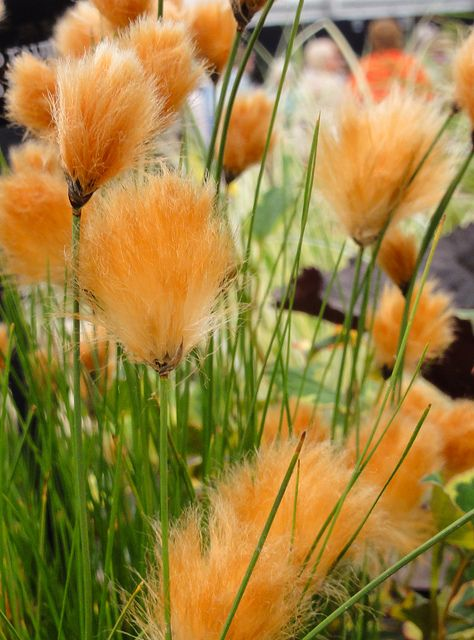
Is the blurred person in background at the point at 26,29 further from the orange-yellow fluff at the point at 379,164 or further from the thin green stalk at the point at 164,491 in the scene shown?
the thin green stalk at the point at 164,491

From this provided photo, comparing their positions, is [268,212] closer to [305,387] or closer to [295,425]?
[305,387]

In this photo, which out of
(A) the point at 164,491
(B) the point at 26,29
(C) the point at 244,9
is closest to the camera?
(A) the point at 164,491

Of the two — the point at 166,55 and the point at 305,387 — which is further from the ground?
the point at 166,55

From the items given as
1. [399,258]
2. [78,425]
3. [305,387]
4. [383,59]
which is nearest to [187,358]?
[78,425]

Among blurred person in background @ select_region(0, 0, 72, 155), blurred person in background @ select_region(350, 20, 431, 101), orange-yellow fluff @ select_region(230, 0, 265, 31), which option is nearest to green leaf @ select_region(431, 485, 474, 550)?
orange-yellow fluff @ select_region(230, 0, 265, 31)

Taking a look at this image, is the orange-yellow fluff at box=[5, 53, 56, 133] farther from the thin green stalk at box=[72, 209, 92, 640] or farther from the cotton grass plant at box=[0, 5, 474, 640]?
the thin green stalk at box=[72, 209, 92, 640]

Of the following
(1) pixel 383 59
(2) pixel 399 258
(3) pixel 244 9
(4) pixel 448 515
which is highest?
(1) pixel 383 59
